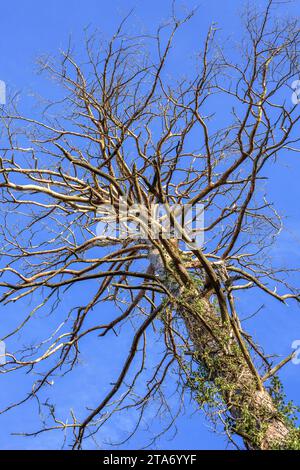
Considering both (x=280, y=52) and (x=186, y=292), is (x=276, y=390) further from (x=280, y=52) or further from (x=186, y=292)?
(x=280, y=52)

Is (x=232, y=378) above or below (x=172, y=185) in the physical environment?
below

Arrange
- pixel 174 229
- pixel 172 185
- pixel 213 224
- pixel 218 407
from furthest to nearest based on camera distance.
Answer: pixel 172 185
pixel 213 224
pixel 174 229
pixel 218 407

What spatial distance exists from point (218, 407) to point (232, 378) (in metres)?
0.39

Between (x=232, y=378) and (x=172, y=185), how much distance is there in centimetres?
390

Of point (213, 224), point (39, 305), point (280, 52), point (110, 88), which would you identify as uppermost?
point (110, 88)

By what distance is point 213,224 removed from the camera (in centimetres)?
790

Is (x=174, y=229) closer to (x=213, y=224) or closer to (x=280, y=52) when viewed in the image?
(x=213, y=224)

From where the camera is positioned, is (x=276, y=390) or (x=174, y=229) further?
(x=174, y=229)
